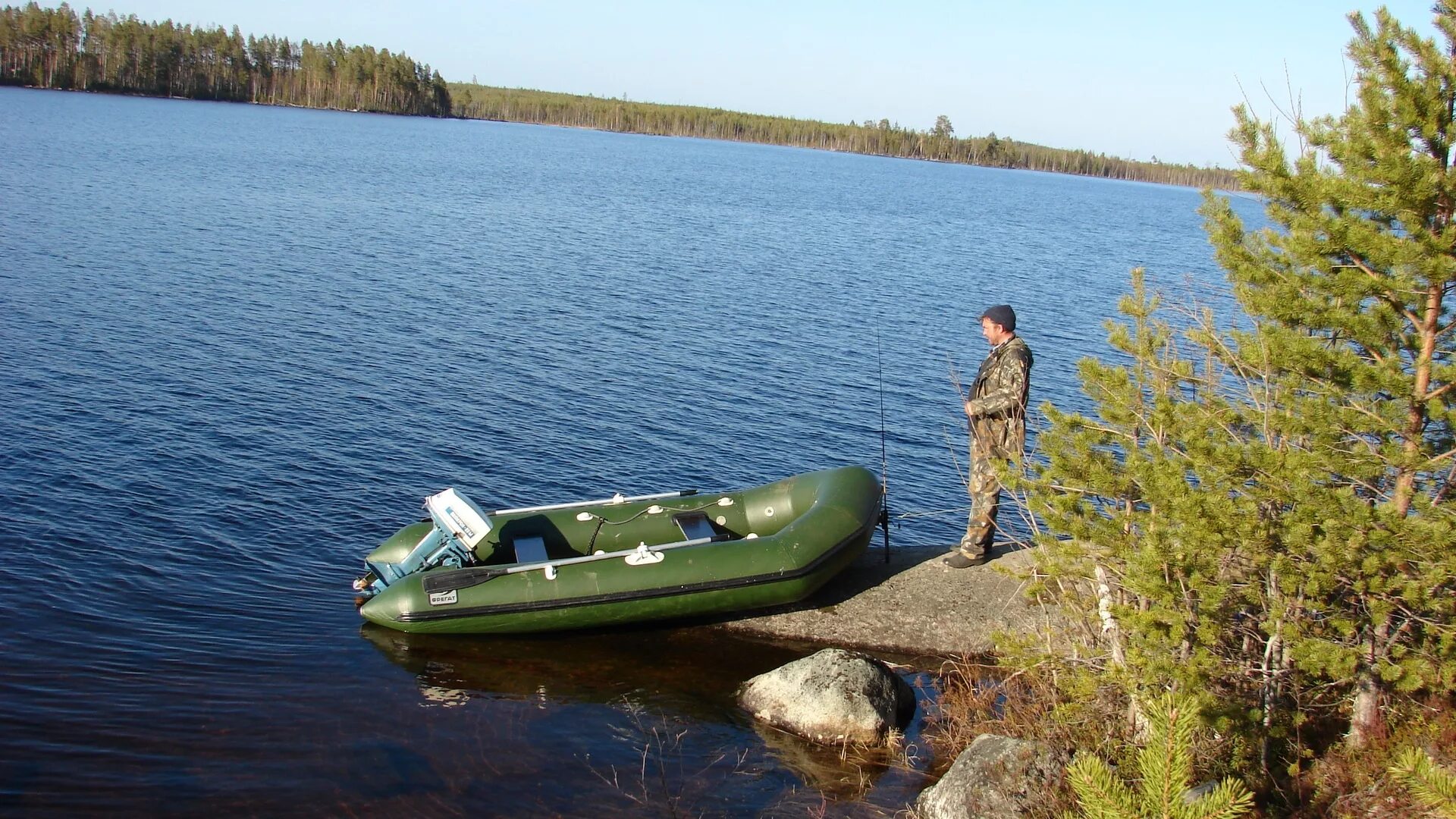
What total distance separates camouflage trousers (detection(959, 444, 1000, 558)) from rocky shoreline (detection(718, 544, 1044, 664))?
0.58 ft

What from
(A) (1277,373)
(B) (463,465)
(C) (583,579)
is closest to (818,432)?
(B) (463,465)

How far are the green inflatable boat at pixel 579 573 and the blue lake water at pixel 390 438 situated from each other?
1.21ft

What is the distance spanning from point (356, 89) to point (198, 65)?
15.0 meters

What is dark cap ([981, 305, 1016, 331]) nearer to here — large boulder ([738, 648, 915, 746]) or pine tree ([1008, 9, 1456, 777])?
pine tree ([1008, 9, 1456, 777])

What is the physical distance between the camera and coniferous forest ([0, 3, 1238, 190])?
78375mm

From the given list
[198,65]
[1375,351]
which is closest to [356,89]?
[198,65]

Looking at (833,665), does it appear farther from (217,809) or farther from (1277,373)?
(217,809)

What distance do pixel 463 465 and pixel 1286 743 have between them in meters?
9.36

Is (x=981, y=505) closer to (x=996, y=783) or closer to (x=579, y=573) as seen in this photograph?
(x=996, y=783)

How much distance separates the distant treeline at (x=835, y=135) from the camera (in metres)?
119

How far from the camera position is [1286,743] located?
596cm

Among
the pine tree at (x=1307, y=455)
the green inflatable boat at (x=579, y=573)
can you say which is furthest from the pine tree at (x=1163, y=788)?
the green inflatable boat at (x=579, y=573)

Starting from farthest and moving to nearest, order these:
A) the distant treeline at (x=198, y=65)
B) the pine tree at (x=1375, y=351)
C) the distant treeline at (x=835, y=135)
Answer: the distant treeline at (x=835, y=135) < the distant treeline at (x=198, y=65) < the pine tree at (x=1375, y=351)

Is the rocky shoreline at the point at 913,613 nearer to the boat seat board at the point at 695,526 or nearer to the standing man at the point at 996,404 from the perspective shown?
the standing man at the point at 996,404
